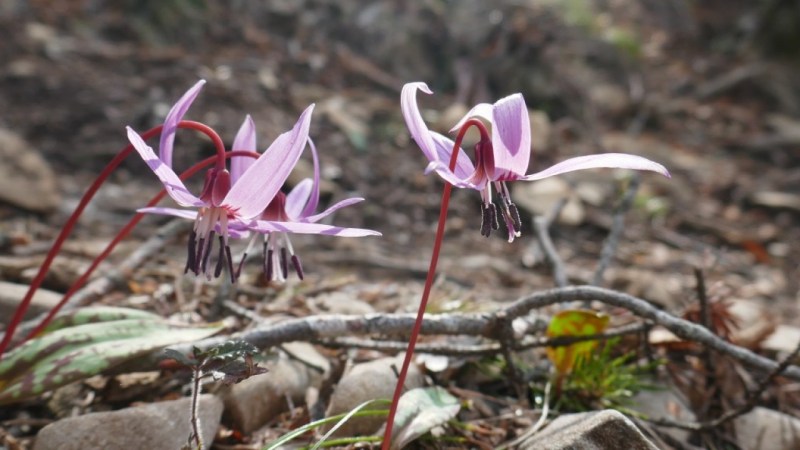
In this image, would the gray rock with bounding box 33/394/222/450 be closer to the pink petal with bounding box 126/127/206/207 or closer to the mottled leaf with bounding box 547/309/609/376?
the pink petal with bounding box 126/127/206/207

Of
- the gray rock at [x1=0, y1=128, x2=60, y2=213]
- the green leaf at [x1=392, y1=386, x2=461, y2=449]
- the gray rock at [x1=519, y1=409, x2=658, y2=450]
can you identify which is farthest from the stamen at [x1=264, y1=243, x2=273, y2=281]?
the gray rock at [x1=0, y1=128, x2=60, y2=213]

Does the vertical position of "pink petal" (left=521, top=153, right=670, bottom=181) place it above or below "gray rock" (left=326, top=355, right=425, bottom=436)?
above

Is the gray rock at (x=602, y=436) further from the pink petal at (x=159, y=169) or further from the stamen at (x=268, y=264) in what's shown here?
the pink petal at (x=159, y=169)

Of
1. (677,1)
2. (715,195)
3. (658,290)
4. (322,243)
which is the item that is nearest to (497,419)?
(658,290)

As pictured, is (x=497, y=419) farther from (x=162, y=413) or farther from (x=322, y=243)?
(x=322, y=243)

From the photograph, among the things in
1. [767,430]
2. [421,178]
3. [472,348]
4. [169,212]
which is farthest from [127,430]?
[421,178]

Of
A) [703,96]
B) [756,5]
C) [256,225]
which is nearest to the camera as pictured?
[256,225]

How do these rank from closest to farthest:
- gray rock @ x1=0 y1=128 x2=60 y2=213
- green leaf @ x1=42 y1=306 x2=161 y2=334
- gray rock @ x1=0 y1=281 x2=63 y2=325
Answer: green leaf @ x1=42 y1=306 x2=161 y2=334 < gray rock @ x1=0 y1=281 x2=63 y2=325 < gray rock @ x1=0 y1=128 x2=60 y2=213

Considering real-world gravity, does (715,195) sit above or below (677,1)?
below
